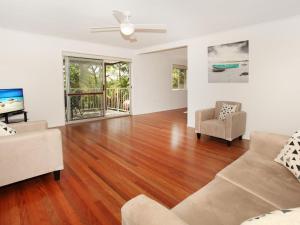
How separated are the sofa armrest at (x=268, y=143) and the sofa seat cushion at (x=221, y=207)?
29.2 inches

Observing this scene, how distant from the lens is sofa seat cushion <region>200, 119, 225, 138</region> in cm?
347

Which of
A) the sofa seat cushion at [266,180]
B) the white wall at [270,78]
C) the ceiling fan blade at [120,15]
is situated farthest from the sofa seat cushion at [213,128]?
the ceiling fan blade at [120,15]

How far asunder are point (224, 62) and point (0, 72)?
4.87 meters

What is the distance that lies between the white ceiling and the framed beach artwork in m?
0.41

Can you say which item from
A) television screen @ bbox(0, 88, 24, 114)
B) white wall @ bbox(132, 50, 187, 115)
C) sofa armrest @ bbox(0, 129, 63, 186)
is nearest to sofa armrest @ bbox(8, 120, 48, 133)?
sofa armrest @ bbox(0, 129, 63, 186)

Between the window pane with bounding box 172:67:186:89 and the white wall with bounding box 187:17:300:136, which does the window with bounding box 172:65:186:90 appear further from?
the white wall with bounding box 187:17:300:136

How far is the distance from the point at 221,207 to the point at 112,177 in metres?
1.56

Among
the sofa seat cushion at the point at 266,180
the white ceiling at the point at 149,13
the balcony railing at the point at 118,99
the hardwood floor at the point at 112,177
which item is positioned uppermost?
the white ceiling at the point at 149,13

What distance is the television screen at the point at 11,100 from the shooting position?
12.3ft

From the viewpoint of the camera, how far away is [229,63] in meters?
4.06

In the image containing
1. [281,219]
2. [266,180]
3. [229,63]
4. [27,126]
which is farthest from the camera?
[229,63]

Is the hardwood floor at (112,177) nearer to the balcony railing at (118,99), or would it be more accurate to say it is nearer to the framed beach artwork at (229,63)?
the framed beach artwork at (229,63)

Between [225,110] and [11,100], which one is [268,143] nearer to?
[225,110]

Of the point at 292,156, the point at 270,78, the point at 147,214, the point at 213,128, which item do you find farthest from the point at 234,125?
the point at 147,214
